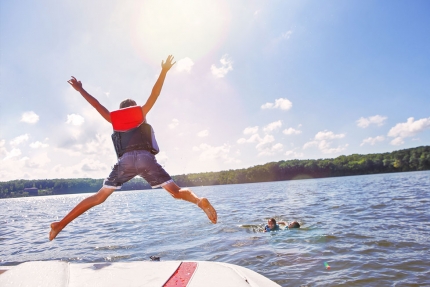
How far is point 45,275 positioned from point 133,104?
8.24 ft

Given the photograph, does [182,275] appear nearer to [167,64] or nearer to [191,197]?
[191,197]

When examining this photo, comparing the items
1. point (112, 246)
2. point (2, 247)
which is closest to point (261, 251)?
point (112, 246)

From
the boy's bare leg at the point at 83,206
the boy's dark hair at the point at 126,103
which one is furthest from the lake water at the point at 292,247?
the boy's dark hair at the point at 126,103

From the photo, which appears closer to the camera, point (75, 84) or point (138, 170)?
point (138, 170)

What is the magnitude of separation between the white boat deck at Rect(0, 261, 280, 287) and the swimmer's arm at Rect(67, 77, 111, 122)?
2031 mm

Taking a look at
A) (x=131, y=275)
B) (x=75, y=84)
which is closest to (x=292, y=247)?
(x=131, y=275)

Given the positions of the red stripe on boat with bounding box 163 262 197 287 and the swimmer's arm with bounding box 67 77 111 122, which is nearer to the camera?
the red stripe on boat with bounding box 163 262 197 287

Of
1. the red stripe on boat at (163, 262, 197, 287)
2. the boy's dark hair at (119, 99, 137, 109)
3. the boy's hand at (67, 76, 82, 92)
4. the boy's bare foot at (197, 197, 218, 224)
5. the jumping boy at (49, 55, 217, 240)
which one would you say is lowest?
the red stripe on boat at (163, 262, 197, 287)

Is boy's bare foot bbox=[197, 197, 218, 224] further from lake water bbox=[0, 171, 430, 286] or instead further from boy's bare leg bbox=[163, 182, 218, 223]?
lake water bbox=[0, 171, 430, 286]

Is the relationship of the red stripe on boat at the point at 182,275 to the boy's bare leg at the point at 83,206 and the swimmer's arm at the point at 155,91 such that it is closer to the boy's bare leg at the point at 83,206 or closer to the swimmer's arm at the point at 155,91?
the boy's bare leg at the point at 83,206

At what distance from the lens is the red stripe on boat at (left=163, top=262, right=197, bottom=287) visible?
261 cm

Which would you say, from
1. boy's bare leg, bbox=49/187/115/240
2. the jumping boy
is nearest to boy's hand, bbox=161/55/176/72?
the jumping boy

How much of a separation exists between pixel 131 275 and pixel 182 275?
1.74ft

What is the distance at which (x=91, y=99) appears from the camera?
4352 mm
